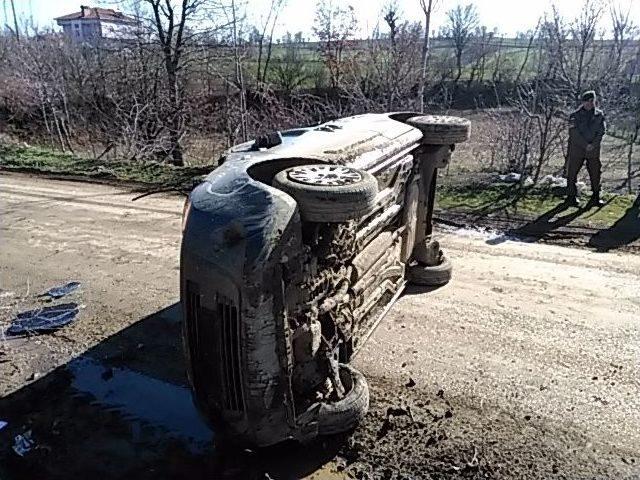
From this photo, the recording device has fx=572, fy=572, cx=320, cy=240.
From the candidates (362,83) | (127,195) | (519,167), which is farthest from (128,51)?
(519,167)

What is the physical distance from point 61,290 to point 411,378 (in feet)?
12.1

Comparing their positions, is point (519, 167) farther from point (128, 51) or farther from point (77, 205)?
point (128, 51)

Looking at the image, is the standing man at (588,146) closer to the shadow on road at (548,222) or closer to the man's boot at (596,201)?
the man's boot at (596,201)

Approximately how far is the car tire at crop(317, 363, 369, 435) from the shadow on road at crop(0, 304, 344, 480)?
0.47ft

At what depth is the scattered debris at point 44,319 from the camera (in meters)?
4.97

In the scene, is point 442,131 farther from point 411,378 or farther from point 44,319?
point 44,319

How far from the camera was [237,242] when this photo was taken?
2795mm

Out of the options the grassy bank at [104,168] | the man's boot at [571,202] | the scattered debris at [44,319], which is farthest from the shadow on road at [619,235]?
the grassy bank at [104,168]

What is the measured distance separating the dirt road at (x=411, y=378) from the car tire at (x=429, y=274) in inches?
5.5

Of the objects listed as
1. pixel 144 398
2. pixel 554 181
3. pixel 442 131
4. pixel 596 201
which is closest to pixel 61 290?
pixel 144 398

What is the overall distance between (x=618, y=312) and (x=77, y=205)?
7372 mm

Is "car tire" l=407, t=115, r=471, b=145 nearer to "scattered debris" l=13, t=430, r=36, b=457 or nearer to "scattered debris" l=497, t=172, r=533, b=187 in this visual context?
"scattered debris" l=13, t=430, r=36, b=457

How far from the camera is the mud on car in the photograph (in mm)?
2844

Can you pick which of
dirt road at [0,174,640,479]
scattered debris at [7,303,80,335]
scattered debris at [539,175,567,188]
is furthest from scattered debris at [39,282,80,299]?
scattered debris at [539,175,567,188]
